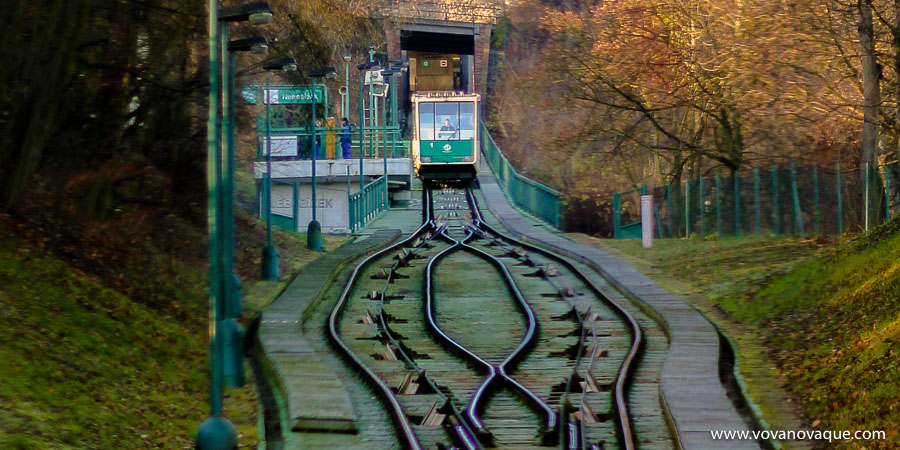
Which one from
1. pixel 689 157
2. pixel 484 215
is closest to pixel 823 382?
pixel 689 157

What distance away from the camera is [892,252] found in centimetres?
1478

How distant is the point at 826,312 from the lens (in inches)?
590

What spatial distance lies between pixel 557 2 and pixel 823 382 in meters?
44.6

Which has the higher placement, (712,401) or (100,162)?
(100,162)

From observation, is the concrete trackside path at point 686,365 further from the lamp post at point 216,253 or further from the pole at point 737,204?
the pole at point 737,204

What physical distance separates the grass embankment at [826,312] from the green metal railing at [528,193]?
1311 centimetres

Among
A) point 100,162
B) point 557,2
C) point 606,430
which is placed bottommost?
point 606,430

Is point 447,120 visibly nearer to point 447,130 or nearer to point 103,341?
point 447,130

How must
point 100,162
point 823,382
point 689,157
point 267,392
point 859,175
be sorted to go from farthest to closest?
point 689,157, point 859,175, point 100,162, point 267,392, point 823,382

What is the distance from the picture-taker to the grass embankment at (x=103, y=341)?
9.93m

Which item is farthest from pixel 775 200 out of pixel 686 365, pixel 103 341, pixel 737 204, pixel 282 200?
pixel 282 200

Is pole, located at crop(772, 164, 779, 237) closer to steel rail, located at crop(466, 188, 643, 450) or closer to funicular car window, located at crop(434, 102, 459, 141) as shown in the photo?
steel rail, located at crop(466, 188, 643, 450)

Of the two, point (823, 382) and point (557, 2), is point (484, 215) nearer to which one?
point (557, 2)

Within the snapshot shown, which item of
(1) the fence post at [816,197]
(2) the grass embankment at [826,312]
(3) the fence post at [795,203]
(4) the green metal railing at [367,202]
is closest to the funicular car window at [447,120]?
(4) the green metal railing at [367,202]
